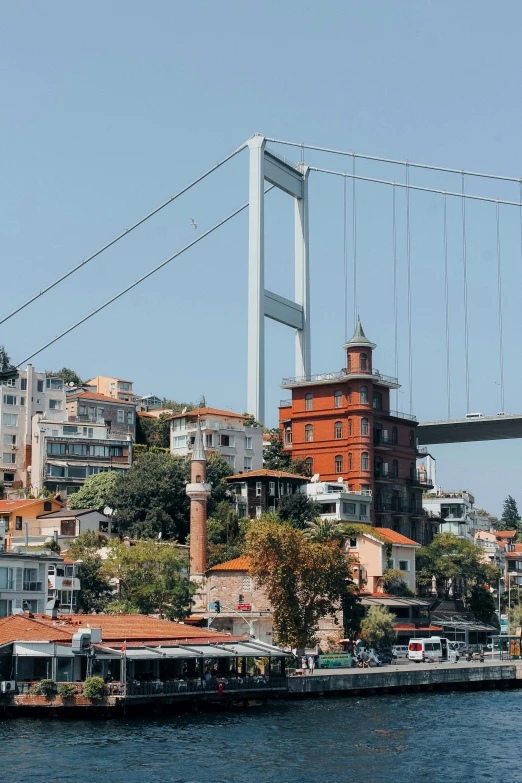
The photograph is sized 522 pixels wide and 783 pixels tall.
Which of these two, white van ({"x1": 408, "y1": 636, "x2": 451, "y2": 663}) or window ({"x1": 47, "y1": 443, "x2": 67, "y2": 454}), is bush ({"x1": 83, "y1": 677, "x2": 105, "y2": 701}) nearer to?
white van ({"x1": 408, "y1": 636, "x2": 451, "y2": 663})

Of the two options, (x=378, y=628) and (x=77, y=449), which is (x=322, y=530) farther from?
(x=77, y=449)

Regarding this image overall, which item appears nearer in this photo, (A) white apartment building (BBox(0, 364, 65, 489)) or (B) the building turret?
(B) the building turret

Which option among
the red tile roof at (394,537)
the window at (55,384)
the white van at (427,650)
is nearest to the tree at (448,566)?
the red tile roof at (394,537)

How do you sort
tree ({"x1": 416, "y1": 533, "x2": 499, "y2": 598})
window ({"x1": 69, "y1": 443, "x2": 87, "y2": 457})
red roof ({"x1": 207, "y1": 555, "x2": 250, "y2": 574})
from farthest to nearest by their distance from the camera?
window ({"x1": 69, "y1": 443, "x2": 87, "y2": 457}), tree ({"x1": 416, "y1": 533, "x2": 499, "y2": 598}), red roof ({"x1": 207, "y1": 555, "x2": 250, "y2": 574})

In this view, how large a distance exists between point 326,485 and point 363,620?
19.6m

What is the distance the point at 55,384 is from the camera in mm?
137375

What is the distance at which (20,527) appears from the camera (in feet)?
347

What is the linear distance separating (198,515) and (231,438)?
27203 mm

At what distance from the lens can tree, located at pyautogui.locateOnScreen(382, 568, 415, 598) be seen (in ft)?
346

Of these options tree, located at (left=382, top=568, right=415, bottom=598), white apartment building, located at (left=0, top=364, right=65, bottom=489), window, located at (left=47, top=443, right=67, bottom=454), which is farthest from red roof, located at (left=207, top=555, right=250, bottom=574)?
white apartment building, located at (left=0, top=364, right=65, bottom=489)

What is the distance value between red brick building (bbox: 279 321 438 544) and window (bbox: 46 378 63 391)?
27.5 m

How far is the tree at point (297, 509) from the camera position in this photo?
341 feet

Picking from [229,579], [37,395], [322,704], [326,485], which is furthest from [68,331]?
[322,704]

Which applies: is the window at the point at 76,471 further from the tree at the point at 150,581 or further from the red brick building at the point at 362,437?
the tree at the point at 150,581
